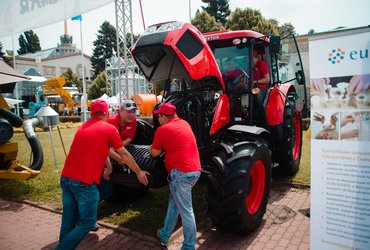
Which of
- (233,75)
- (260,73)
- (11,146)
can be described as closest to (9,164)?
(11,146)

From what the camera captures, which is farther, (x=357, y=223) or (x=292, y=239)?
(x=292, y=239)

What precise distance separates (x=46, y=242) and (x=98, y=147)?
189 centimetres

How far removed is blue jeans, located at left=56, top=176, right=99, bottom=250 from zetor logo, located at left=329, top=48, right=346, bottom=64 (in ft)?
8.84

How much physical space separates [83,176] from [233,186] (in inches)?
67.0

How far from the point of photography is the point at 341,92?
2385 mm


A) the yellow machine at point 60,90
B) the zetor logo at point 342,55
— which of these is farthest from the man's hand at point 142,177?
the yellow machine at point 60,90

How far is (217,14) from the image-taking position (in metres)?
41.6

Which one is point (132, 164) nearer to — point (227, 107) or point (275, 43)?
point (227, 107)

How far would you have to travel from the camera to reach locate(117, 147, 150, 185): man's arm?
3418mm

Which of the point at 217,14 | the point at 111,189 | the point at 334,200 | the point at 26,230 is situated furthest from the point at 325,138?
the point at 217,14

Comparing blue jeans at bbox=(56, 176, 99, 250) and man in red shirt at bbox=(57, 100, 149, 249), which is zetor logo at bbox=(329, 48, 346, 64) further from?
blue jeans at bbox=(56, 176, 99, 250)

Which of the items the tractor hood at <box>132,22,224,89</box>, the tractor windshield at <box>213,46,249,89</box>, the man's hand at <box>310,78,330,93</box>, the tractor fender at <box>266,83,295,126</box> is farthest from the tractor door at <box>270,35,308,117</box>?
the man's hand at <box>310,78,330,93</box>

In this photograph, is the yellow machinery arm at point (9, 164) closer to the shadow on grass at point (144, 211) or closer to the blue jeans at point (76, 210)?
the shadow on grass at point (144, 211)

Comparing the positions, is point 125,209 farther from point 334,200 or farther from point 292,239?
point 334,200
